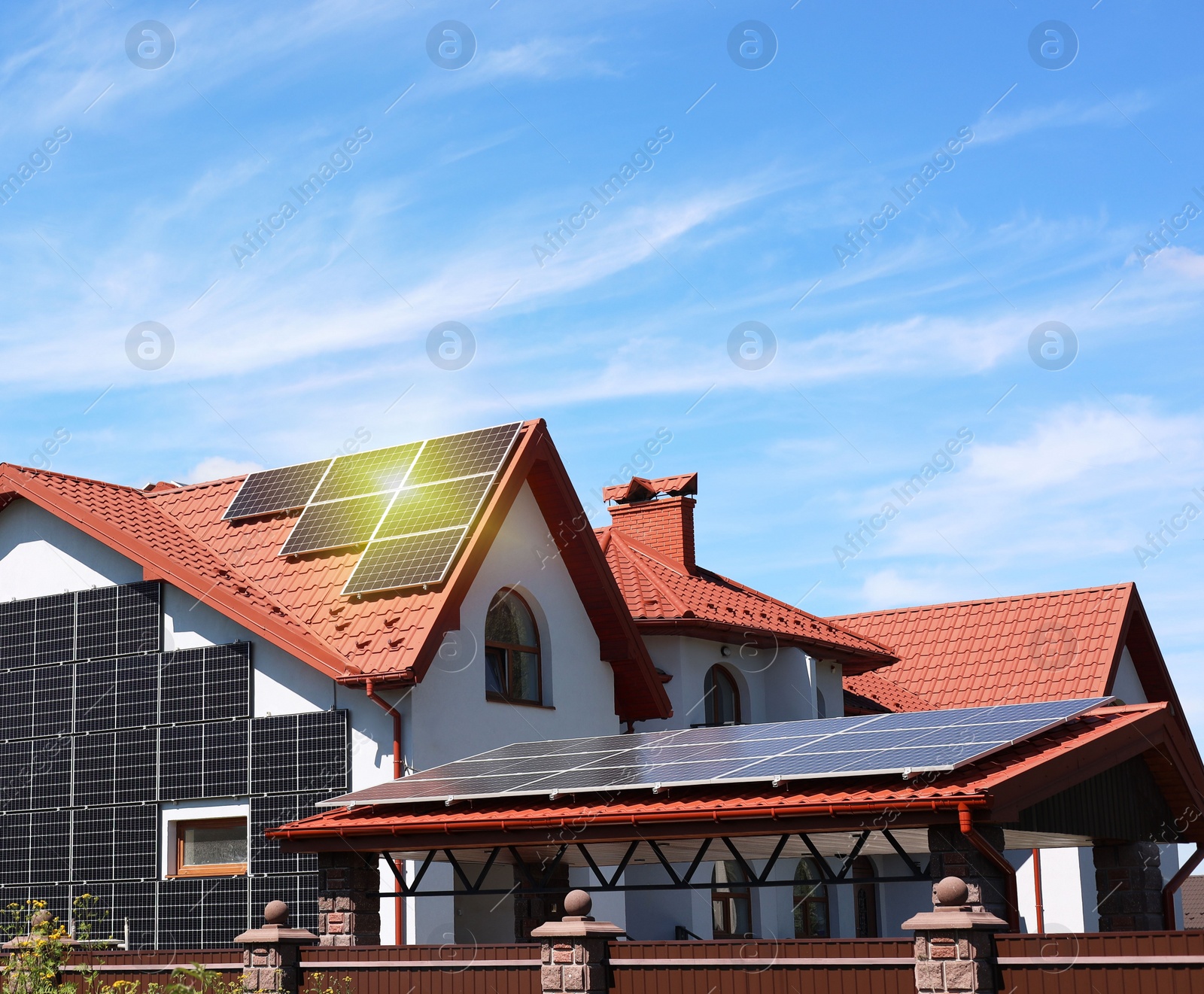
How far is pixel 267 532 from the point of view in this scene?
2102 centimetres

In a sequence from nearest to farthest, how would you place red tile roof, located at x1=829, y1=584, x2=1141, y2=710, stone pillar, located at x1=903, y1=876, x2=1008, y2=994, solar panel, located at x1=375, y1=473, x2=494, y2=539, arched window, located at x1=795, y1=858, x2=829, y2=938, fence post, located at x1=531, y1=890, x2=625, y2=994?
stone pillar, located at x1=903, y1=876, x2=1008, y2=994 < fence post, located at x1=531, y1=890, x2=625, y2=994 < solar panel, located at x1=375, y1=473, x2=494, y2=539 < arched window, located at x1=795, y1=858, x2=829, y2=938 < red tile roof, located at x1=829, y1=584, x2=1141, y2=710

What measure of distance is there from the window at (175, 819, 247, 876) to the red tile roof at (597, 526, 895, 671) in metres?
7.55

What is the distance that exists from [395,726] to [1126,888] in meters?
9.18

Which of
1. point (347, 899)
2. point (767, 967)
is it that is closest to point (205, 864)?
point (347, 899)

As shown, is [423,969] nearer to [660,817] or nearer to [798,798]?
[660,817]

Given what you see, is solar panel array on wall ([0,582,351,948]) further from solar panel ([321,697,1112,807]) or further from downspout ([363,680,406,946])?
solar panel ([321,697,1112,807])

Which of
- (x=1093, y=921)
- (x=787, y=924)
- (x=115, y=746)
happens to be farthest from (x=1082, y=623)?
(x=115, y=746)

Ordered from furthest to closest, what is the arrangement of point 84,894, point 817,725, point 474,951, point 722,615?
point 722,615
point 84,894
point 817,725
point 474,951

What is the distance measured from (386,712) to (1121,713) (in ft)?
28.1

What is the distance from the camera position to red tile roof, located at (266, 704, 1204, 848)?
12844 millimetres

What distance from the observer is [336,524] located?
2033 centimetres

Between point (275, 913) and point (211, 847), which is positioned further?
point (211, 847)

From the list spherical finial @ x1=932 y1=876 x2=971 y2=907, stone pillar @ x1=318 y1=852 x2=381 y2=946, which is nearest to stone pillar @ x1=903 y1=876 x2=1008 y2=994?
spherical finial @ x1=932 y1=876 x2=971 y2=907

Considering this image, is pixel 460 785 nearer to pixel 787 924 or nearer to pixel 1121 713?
pixel 1121 713
